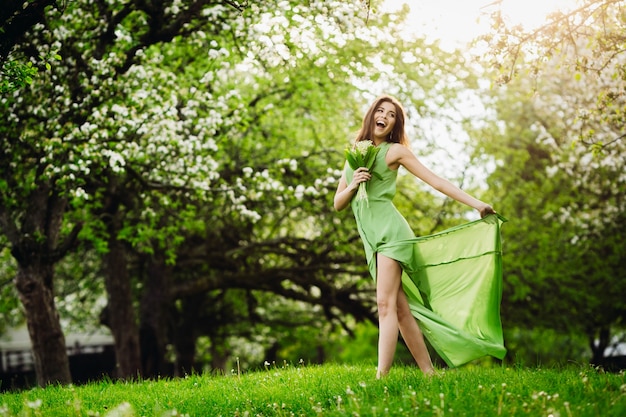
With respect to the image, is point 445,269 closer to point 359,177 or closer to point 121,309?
point 359,177

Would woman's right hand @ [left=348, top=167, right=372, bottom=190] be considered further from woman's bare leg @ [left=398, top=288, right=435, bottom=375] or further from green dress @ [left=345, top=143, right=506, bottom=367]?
woman's bare leg @ [left=398, top=288, right=435, bottom=375]

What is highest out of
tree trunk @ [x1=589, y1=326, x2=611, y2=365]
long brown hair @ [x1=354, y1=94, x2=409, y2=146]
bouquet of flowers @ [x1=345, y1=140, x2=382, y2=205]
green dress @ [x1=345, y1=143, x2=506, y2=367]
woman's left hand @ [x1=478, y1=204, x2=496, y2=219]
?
long brown hair @ [x1=354, y1=94, x2=409, y2=146]

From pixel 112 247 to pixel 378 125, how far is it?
373 inches

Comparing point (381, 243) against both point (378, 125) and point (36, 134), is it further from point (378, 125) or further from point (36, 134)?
point (36, 134)

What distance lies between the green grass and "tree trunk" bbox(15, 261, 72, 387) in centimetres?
428

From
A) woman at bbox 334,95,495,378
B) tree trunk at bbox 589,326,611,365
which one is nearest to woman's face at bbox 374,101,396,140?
woman at bbox 334,95,495,378

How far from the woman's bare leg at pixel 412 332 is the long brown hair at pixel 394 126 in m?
1.41

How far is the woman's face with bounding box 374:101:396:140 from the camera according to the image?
6359 mm

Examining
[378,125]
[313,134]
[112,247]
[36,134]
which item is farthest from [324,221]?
[378,125]

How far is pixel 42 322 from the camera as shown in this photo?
11.2m

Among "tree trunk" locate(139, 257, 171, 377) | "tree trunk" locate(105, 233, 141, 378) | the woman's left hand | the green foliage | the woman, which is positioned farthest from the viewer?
the green foliage

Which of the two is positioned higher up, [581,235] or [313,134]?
[313,134]

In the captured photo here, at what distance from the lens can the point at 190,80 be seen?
12.1 meters

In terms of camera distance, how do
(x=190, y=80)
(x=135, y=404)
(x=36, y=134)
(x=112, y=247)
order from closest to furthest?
1. (x=135, y=404)
2. (x=36, y=134)
3. (x=190, y=80)
4. (x=112, y=247)
